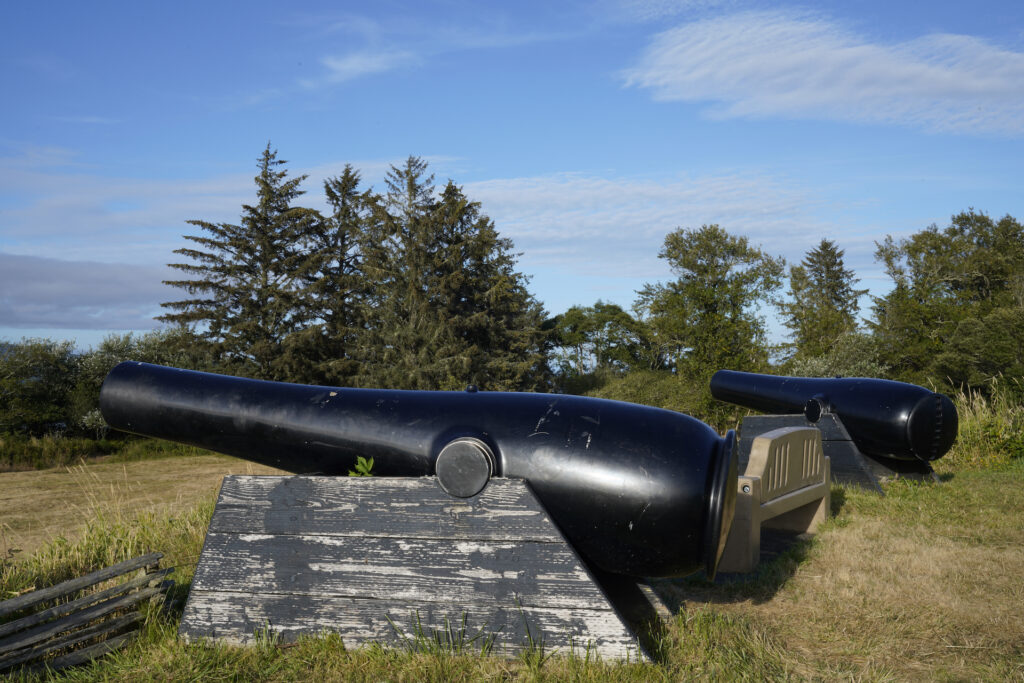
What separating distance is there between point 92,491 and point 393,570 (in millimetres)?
4811

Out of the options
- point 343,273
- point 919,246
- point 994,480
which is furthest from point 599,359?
point 994,480

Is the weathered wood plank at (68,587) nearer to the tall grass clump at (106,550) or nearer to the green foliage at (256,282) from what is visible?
the tall grass clump at (106,550)

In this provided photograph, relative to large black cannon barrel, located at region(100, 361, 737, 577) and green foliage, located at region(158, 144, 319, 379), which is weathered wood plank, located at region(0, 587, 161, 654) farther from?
green foliage, located at region(158, 144, 319, 379)

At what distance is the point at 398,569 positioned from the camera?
8.91 ft

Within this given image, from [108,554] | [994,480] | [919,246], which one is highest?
[919,246]

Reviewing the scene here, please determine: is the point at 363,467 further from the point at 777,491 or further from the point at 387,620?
the point at 777,491

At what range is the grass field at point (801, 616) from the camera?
2676 mm

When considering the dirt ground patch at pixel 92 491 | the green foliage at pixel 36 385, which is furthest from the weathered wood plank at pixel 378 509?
the green foliage at pixel 36 385

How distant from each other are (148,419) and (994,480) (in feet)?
24.7

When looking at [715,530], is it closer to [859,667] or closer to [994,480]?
[859,667]

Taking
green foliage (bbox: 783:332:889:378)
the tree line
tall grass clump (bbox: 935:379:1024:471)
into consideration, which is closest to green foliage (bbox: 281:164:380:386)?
the tree line

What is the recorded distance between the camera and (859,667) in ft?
9.43

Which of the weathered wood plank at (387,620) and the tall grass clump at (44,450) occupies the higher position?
the weathered wood plank at (387,620)

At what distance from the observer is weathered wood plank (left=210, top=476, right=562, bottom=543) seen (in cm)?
262
